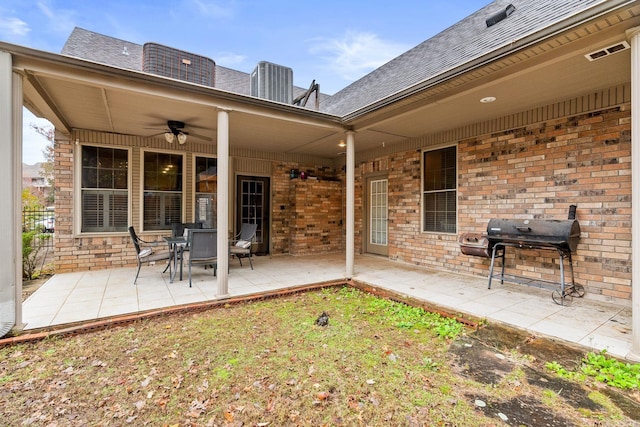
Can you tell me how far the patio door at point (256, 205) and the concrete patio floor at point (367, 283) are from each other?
1.66 meters

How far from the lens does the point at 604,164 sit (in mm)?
3764

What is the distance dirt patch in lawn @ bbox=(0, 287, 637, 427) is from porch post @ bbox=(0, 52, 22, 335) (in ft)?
1.46

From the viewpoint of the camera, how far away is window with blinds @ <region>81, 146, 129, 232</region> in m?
5.59

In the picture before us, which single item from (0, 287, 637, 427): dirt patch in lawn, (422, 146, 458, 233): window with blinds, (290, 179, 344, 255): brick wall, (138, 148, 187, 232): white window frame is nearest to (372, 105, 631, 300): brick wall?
(422, 146, 458, 233): window with blinds

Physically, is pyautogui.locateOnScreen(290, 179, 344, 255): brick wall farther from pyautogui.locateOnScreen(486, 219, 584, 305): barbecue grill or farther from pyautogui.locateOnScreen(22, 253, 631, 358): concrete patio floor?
pyautogui.locateOnScreen(486, 219, 584, 305): barbecue grill

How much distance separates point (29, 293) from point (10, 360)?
6.98 feet

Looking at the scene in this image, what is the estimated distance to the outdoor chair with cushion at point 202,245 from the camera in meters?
4.40

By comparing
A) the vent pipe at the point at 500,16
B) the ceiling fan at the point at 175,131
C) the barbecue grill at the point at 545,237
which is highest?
the vent pipe at the point at 500,16

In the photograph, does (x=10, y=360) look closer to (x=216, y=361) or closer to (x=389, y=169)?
(x=216, y=361)

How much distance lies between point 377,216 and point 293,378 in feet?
18.2

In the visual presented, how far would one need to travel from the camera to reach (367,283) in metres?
4.72

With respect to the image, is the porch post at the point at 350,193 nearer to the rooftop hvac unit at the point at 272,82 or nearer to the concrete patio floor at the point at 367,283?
the concrete patio floor at the point at 367,283

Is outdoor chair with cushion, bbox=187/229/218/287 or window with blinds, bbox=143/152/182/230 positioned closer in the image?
outdoor chair with cushion, bbox=187/229/218/287

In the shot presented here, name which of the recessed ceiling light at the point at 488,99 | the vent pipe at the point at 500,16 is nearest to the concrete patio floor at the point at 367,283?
the recessed ceiling light at the point at 488,99
